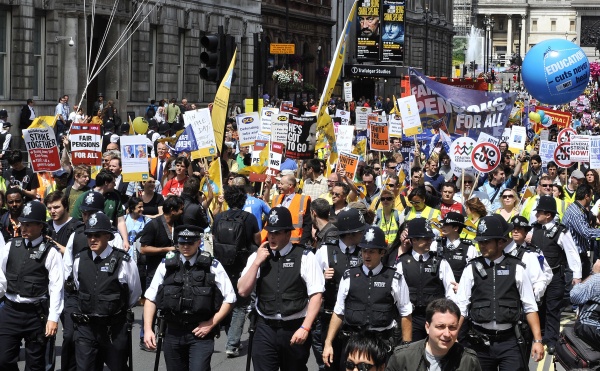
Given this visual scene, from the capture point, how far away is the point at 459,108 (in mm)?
22125

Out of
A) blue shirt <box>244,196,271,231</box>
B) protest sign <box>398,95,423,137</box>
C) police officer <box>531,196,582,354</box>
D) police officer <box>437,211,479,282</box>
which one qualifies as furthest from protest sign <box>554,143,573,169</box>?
police officer <box>437,211,479,282</box>

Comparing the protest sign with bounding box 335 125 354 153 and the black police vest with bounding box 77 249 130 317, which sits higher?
the protest sign with bounding box 335 125 354 153

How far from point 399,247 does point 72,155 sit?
702 cm

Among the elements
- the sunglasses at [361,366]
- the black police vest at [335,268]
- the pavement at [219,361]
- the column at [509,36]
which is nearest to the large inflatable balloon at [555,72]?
the pavement at [219,361]

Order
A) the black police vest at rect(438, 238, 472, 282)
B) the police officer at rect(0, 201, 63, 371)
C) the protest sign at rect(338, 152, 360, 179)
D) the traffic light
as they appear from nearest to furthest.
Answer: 1. the police officer at rect(0, 201, 63, 371)
2. the black police vest at rect(438, 238, 472, 282)
3. the protest sign at rect(338, 152, 360, 179)
4. the traffic light

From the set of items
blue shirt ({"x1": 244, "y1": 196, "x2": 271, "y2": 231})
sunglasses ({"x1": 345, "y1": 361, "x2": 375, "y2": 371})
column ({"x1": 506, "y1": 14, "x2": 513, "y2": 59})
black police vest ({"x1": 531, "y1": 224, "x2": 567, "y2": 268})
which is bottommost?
sunglasses ({"x1": 345, "y1": 361, "x2": 375, "y2": 371})

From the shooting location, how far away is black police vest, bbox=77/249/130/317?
379 inches

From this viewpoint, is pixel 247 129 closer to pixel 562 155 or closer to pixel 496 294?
pixel 562 155

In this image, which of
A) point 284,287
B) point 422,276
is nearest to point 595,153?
point 422,276

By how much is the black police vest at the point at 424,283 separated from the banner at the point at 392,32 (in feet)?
163

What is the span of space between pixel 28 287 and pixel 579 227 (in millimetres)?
6752

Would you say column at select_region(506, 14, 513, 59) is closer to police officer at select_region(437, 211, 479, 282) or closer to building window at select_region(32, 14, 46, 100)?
building window at select_region(32, 14, 46, 100)

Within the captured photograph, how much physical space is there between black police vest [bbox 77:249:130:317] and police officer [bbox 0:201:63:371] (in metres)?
0.34

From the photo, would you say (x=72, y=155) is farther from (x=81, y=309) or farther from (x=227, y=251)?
(x=81, y=309)
